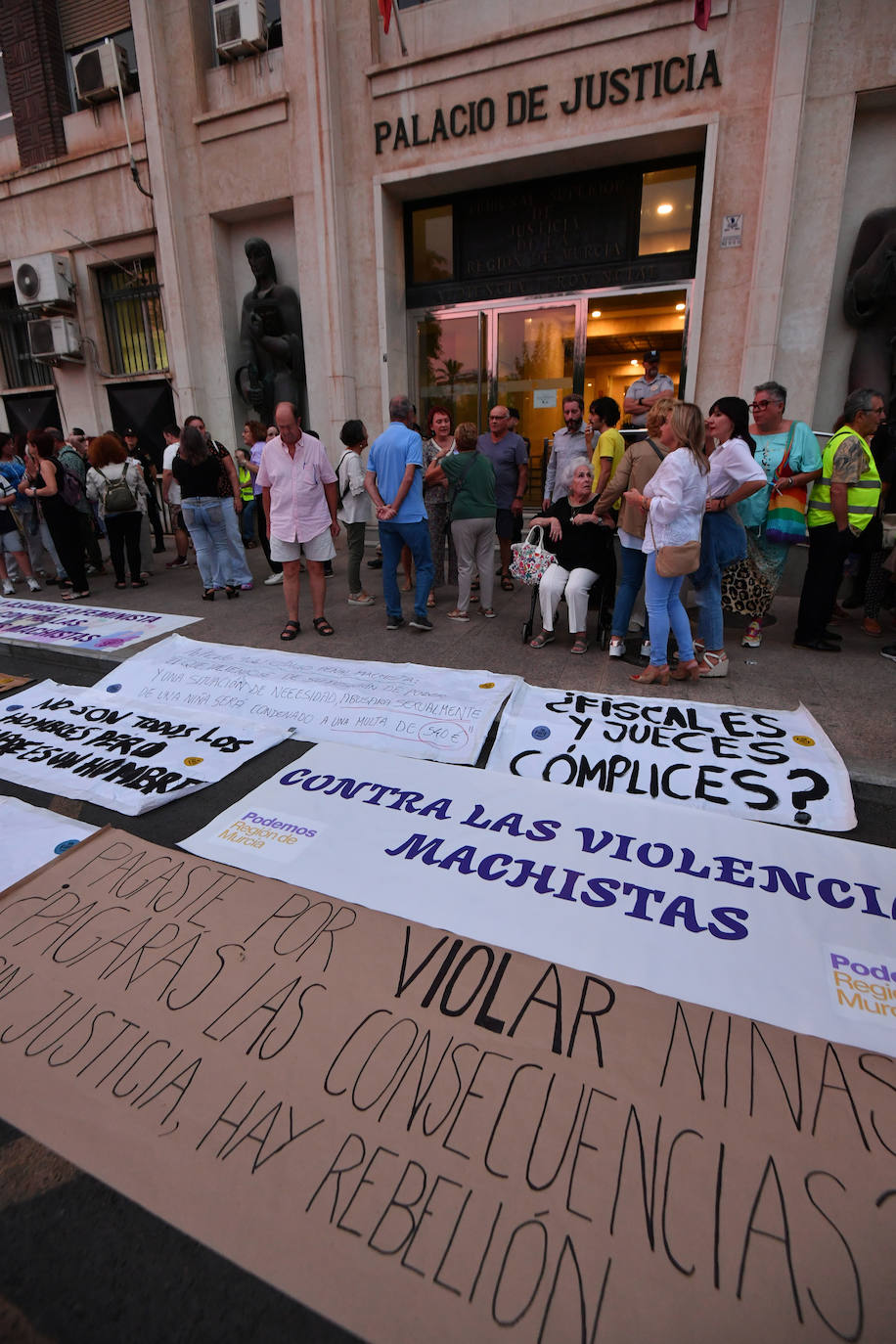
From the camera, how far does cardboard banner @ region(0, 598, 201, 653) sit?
18.3 ft

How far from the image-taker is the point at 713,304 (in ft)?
25.9

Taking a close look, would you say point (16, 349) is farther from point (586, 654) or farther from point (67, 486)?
point (586, 654)

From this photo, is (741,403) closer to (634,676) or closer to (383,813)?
(634,676)

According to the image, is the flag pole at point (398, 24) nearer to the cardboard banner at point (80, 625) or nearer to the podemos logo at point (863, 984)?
the cardboard banner at point (80, 625)

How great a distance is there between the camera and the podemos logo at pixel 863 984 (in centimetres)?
167

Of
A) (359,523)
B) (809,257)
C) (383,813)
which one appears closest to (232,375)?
(359,523)

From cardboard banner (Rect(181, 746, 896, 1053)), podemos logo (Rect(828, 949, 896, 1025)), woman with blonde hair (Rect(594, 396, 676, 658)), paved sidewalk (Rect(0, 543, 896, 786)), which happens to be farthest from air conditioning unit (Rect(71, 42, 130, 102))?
podemos logo (Rect(828, 949, 896, 1025))

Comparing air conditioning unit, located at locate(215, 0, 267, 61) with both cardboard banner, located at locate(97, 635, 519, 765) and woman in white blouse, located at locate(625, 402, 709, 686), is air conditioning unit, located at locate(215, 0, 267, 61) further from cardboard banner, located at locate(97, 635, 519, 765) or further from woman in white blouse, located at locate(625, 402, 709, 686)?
woman in white blouse, located at locate(625, 402, 709, 686)

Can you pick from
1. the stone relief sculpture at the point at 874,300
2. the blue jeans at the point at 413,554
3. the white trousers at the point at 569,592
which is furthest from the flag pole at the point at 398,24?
the white trousers at the point at 569,592

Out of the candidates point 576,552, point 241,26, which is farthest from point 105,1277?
point 241,26

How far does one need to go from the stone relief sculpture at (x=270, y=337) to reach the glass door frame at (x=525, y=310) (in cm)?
183

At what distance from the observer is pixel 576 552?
190 inches

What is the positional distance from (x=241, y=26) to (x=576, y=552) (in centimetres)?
1065

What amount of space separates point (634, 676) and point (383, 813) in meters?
2.26
